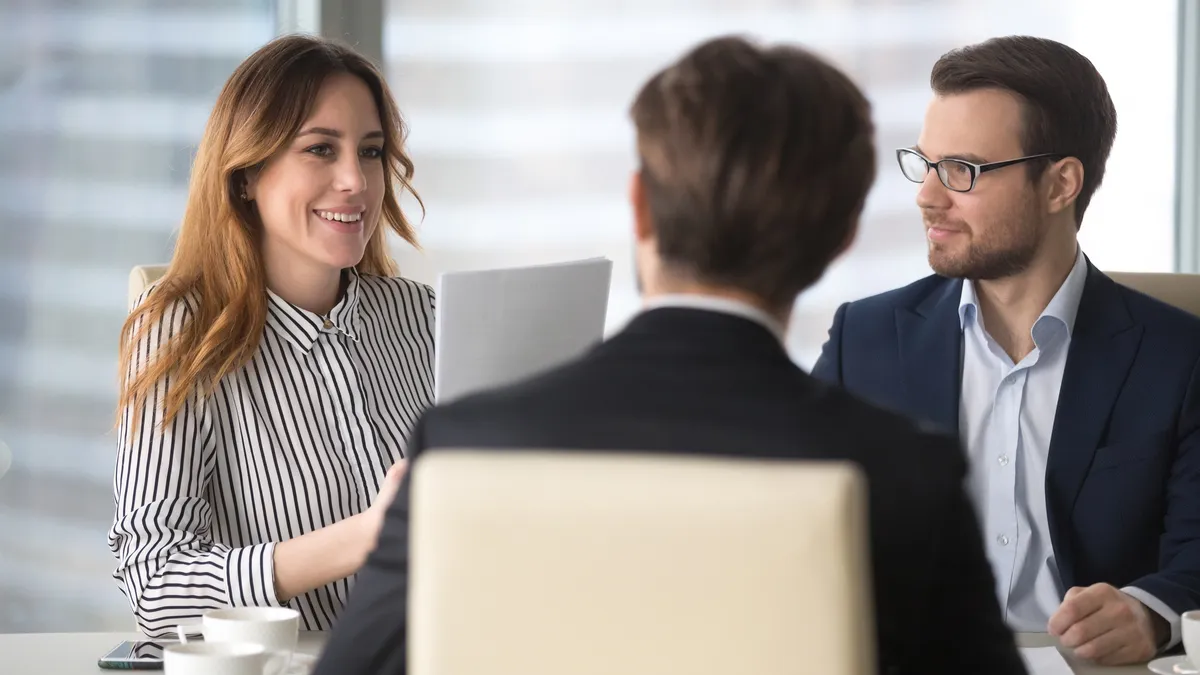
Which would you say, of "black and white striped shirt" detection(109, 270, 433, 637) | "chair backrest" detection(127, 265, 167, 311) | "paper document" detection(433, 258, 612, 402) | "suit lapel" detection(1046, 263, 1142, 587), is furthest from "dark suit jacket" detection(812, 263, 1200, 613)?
"chair backrest" detection(127, 265, 167, 311)

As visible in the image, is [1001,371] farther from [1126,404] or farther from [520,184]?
[520,184]

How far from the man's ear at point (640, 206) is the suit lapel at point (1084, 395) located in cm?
114

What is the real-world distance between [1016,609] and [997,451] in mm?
247

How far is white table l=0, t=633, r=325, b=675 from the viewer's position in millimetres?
1465

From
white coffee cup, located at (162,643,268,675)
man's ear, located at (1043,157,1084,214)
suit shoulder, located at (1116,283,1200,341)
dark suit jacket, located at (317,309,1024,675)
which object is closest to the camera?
dark suit jacket, located at (317,309,1024,675)

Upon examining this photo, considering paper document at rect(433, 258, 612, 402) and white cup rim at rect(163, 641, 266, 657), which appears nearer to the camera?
white cup rim at rect(163, 641, 266, 657)

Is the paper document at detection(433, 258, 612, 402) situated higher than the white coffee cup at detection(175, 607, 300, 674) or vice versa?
the paper document at detection(433, 258, 612, 402)

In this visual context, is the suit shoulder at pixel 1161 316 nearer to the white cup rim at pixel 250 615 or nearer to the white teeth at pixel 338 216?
the white teeth at pixel 338 216

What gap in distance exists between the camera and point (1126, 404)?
77.8 inches

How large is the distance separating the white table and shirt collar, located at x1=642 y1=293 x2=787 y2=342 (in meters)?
0.75

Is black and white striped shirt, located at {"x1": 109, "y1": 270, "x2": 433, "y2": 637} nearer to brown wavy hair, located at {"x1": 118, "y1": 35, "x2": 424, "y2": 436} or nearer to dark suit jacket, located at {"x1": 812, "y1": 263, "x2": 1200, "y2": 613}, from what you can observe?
brown wavy hair, located at {"x1": 118, "y1": 35, "x2": 424, "y2": 436}

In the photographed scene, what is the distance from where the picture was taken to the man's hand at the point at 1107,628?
1538 mm

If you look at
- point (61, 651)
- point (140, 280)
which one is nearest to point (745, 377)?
point (61, 651)

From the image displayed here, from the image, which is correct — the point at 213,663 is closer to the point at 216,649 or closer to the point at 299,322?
the point at 216,649
